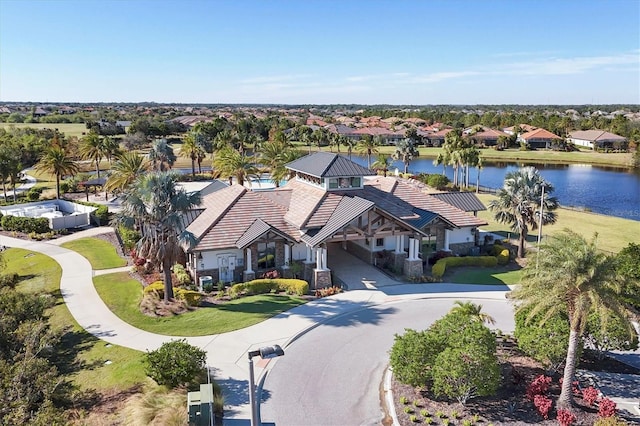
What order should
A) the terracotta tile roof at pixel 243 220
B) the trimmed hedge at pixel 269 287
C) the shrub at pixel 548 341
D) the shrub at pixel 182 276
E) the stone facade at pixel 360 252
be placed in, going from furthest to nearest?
1. the stone facade at pixel 360 252
2. the shrub at pixel 182 276
3. the terracotta tile roof at pixel 243 220
4. the trimmed hedge at pixel 269 287
5. the shrub at pixel 548 341

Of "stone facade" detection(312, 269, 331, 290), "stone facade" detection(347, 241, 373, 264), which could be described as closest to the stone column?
"stone facade" detection(312, 269, 331, 290)

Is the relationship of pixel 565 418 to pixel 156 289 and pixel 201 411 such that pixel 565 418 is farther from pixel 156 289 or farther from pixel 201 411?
pixel 156 289

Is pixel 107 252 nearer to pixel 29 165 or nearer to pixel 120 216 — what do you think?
pixel 120 216

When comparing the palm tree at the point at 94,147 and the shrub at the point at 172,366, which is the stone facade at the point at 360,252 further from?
the palm tree at the point at 94,147

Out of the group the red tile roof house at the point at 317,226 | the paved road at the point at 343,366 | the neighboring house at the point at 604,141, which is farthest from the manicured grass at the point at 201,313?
the neighboring house at the point at 604,141

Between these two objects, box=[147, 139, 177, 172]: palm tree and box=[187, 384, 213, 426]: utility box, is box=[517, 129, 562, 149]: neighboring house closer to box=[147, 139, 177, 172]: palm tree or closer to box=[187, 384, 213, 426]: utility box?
box=[147, 139, 177, 172]: palm tree

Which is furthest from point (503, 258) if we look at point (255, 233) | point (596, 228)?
point (255, 233)
